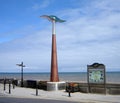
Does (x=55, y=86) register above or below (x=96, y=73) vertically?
below

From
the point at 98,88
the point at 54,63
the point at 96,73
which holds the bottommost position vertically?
the point at 98,88

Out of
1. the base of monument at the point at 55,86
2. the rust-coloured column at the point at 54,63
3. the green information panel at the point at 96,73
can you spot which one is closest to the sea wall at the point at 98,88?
the green information panel at the point at 96,73

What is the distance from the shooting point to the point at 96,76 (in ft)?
94.9

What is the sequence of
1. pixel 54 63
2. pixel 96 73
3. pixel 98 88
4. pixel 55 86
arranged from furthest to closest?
→ pixel 54 63, pixel 55 86, pixel 96 73, pixel 98 88

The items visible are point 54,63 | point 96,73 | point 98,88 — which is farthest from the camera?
point 54,63

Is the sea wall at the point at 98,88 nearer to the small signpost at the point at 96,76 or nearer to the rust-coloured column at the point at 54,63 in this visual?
the small signpost at the point at 96,76

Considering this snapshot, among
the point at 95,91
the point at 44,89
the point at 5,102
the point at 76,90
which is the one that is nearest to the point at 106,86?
the point at 95,91

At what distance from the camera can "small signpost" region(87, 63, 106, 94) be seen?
28.5 meters

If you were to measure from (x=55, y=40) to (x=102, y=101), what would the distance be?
1267 centimetres

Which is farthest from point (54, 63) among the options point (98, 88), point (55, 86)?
point (98, 88)

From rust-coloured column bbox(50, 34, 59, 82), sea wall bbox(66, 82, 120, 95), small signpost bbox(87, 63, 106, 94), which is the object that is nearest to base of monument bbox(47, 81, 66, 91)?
rust-coloured column bbox(50, 34, 59, 82)

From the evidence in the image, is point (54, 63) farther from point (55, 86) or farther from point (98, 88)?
point (98, 88)

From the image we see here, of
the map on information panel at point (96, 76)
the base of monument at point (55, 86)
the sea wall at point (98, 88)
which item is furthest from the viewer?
the base of monument at point (55, 86)

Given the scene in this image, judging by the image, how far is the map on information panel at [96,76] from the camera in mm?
28594
